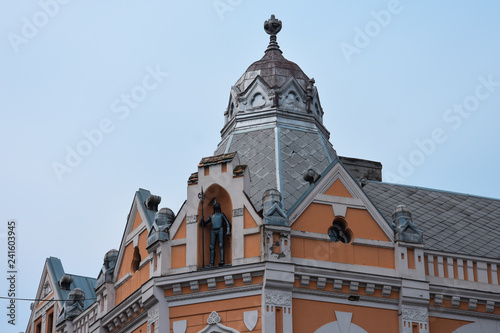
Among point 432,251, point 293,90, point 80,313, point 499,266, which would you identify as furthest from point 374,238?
point 80,313

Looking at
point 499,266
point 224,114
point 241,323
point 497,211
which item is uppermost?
point 224,114

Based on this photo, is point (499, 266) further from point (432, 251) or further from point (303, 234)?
point (303, 234)

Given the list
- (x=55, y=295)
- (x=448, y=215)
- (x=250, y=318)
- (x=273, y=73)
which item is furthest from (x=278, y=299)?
(x=55, y=295)

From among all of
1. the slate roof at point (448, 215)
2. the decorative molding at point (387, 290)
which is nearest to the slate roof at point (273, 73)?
the slate roof at point (448, 215)

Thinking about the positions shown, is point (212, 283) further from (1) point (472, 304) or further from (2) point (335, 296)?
(1) point (472, 304)

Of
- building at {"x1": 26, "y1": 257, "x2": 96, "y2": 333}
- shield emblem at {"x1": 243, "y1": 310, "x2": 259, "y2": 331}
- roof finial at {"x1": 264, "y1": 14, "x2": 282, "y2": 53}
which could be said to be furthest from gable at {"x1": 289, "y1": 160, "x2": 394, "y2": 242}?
building at {"x1": 26, "y1": 257, "x2": 96, "y2": 333}

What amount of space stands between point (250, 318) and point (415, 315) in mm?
5104

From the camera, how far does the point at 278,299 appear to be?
36250mm

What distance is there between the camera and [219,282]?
36875 millimetres

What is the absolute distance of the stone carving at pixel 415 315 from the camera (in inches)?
1475

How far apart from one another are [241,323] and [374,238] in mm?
5052

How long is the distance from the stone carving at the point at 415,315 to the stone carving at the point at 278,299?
3628 millimetres

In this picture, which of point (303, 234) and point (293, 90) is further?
point (293, 90)

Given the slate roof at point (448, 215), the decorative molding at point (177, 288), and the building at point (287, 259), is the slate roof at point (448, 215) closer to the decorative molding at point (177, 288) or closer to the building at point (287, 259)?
the building at point (287, 259)
